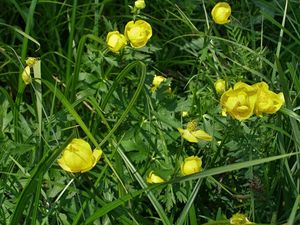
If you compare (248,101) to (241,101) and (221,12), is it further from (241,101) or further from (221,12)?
(221,12)

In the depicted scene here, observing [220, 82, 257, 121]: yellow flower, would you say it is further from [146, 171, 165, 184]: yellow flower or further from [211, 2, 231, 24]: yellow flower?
[211, 2, 231, 24]: yellow flower

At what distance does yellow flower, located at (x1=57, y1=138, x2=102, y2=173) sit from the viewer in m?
1.35

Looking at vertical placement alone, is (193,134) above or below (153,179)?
above

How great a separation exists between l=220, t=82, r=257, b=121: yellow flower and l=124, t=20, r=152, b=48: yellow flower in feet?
1.14

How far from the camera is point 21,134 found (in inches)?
69.0

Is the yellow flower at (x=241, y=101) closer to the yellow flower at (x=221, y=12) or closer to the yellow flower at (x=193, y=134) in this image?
the yellow flower at (x=193, y=134)

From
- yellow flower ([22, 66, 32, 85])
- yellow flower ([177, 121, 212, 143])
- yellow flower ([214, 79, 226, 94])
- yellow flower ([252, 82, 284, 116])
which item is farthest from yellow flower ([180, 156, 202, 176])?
yellow flower ([22, 66, 32, 85])

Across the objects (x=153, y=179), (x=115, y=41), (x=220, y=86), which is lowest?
(x=153, y=179)

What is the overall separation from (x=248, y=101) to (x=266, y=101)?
0.05m

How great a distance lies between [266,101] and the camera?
1492 millimetres

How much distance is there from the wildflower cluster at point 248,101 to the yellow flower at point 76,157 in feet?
1.03

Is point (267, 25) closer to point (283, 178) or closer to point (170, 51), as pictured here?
point (170, 51)

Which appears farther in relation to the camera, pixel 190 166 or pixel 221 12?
pixel 221 12

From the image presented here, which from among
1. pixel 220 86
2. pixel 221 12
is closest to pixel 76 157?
pixel 220 86
